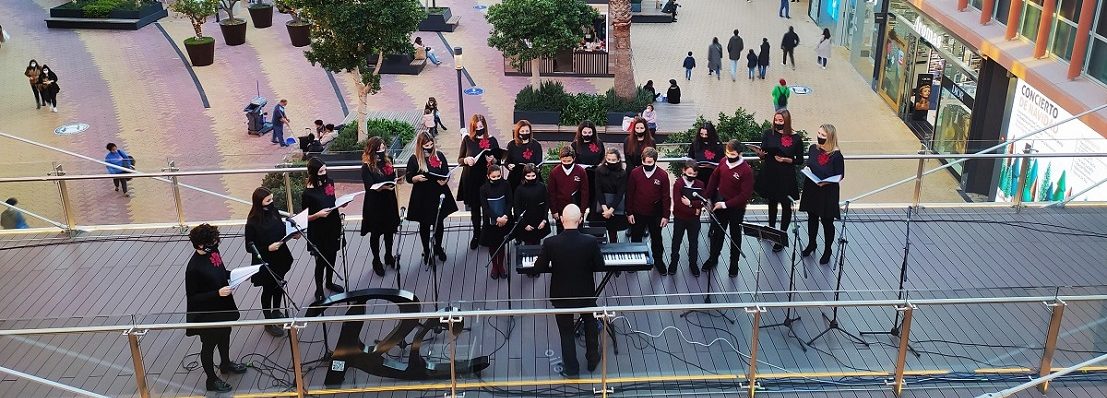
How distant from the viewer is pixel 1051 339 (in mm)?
8453

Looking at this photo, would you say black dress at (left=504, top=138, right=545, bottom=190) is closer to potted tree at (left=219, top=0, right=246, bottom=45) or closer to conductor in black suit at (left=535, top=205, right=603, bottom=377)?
conductor in black suit at (left=535, top=205, right=603, bottom=377)

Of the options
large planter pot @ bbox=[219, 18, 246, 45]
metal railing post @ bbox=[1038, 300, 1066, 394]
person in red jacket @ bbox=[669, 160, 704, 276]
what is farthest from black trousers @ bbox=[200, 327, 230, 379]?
large planter pot @ bbox=[219, 18, 246, 45]

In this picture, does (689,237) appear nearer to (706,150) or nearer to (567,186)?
(706,150)

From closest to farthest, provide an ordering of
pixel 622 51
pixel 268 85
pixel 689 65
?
pixel 622 51 < pixel 689 65 < pixel 268 85

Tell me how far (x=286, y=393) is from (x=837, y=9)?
95.9ft

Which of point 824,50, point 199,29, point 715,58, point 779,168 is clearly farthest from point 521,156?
point 199,29

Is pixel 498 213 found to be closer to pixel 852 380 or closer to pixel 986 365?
pixel 852 380

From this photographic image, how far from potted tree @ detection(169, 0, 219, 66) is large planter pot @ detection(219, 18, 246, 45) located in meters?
1.53

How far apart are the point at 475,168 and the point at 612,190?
1.65 m

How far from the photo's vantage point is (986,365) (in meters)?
8.82

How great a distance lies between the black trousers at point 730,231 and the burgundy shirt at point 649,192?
0.59 metres

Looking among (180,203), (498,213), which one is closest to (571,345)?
(498,213)

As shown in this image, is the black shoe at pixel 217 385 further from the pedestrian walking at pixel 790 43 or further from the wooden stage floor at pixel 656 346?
the pedestrian walking at pixel 790 43

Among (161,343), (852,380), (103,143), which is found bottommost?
(103,143)
